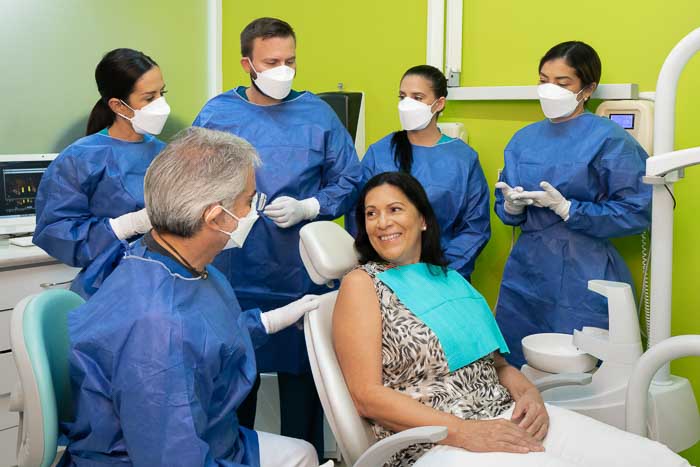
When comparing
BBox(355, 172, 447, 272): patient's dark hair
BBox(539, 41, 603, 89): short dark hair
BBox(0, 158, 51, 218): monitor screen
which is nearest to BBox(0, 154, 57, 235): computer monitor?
BBox(0, 158, 51, 218): monitor screen

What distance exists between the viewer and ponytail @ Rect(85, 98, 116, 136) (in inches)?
81.7

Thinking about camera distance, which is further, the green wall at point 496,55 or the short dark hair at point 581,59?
the green wall at point 496,55

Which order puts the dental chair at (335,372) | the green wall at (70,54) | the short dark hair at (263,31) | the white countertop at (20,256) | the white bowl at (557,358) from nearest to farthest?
the dental chair at (335,372)
the white bowl at (557,358)
the short dark hair at (263,31)
the white countertop at (20,256)
the green wall at (70,54)

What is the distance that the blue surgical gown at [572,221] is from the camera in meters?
2.07

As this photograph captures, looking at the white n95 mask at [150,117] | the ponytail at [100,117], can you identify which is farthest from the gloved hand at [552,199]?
the ponytail at [100,117]

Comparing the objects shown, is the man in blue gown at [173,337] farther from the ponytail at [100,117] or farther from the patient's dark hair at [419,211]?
the ponytail at [100,117]

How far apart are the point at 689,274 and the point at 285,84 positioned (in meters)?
1.37

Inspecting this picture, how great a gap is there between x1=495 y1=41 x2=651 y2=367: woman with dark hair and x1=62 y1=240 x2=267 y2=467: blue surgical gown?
1.16 meters

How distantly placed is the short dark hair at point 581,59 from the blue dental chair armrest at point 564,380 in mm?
861

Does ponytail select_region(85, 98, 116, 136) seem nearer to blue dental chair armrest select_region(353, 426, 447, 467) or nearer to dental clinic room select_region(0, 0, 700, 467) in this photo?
dental clinic room select_region(0, 0, 700, 467)

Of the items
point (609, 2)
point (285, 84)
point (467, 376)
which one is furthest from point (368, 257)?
point (609, 2)

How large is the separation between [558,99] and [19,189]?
6.48ft

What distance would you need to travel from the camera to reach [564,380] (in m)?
1.79

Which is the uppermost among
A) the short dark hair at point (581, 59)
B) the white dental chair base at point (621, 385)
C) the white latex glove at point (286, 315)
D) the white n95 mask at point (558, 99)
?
the short dark hair at point (581, 59)
